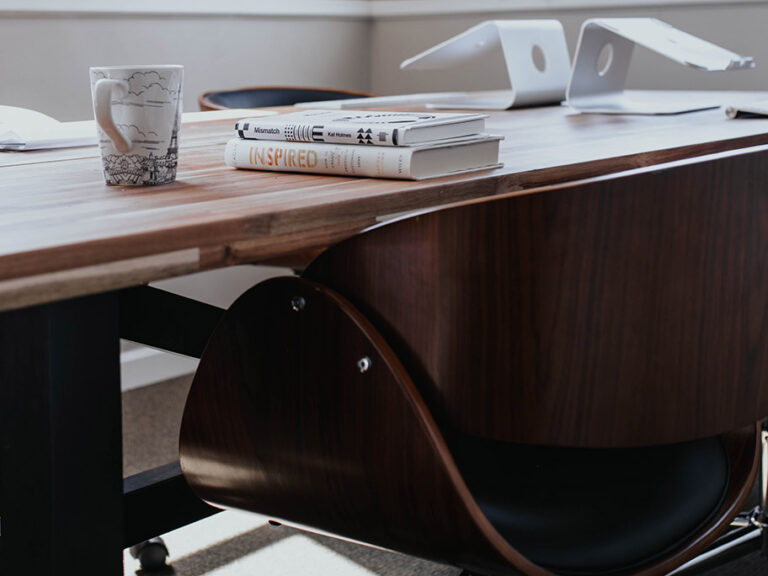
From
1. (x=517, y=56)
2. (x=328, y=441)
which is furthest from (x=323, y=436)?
(x=517, y=56)

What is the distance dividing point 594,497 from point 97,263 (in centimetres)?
52

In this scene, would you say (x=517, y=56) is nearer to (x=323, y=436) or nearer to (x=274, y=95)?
(x=274, y=95)

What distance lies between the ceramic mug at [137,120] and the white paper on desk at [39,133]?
1.05ft

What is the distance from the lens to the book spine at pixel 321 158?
83 centimetres

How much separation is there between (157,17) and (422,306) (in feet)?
6.87

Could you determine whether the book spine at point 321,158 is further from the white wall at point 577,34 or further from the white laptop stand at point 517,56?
the white wall at point 577,34

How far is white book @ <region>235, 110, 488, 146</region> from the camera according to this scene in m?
0.83

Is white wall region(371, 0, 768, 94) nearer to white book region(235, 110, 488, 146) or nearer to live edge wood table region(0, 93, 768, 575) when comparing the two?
live edge wood table region(0, 93, 768, 575)

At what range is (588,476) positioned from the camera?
899mm

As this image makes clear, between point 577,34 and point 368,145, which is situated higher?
point 577,34

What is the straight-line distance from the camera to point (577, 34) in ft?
9.03

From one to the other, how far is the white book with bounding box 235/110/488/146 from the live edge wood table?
41 mm

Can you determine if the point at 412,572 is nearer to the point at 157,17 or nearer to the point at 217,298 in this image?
the point at 217,298

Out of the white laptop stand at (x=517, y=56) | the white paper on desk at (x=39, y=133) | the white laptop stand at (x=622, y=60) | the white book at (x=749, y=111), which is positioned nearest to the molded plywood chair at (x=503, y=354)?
the white paper on desk at (x=39, y=133)
